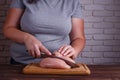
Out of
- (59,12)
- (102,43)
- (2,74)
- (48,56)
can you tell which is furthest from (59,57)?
(102,43)

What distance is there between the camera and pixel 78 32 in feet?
3.67

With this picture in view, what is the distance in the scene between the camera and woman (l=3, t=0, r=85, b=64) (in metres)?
1.01

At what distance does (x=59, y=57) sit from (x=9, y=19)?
36cm

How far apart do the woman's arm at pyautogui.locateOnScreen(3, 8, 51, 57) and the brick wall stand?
612 millimetres

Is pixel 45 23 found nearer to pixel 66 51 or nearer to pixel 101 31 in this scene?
pixel 66 51

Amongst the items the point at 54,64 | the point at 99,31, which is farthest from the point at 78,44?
the point at 99,31

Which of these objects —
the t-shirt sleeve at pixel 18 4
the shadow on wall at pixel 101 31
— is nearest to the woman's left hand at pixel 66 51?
the t-shirt sleeve at pixel 18 4

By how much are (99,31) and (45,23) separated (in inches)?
29.0

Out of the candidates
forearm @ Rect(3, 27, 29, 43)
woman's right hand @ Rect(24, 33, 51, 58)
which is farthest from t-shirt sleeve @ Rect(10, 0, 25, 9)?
woman's right hand @ Rect(24, 33, 51, 58)

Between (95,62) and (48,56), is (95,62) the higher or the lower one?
the lower one

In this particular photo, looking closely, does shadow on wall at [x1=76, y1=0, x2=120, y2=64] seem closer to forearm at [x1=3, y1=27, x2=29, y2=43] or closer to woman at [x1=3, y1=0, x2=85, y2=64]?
woman at [x1=3, y1=0, x2=85, y2=64]

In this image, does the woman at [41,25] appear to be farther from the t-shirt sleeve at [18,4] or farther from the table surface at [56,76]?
the table surface at [56,76]

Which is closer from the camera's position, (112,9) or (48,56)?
(48,56)

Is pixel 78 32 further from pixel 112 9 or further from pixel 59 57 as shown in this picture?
pixel 112 9
